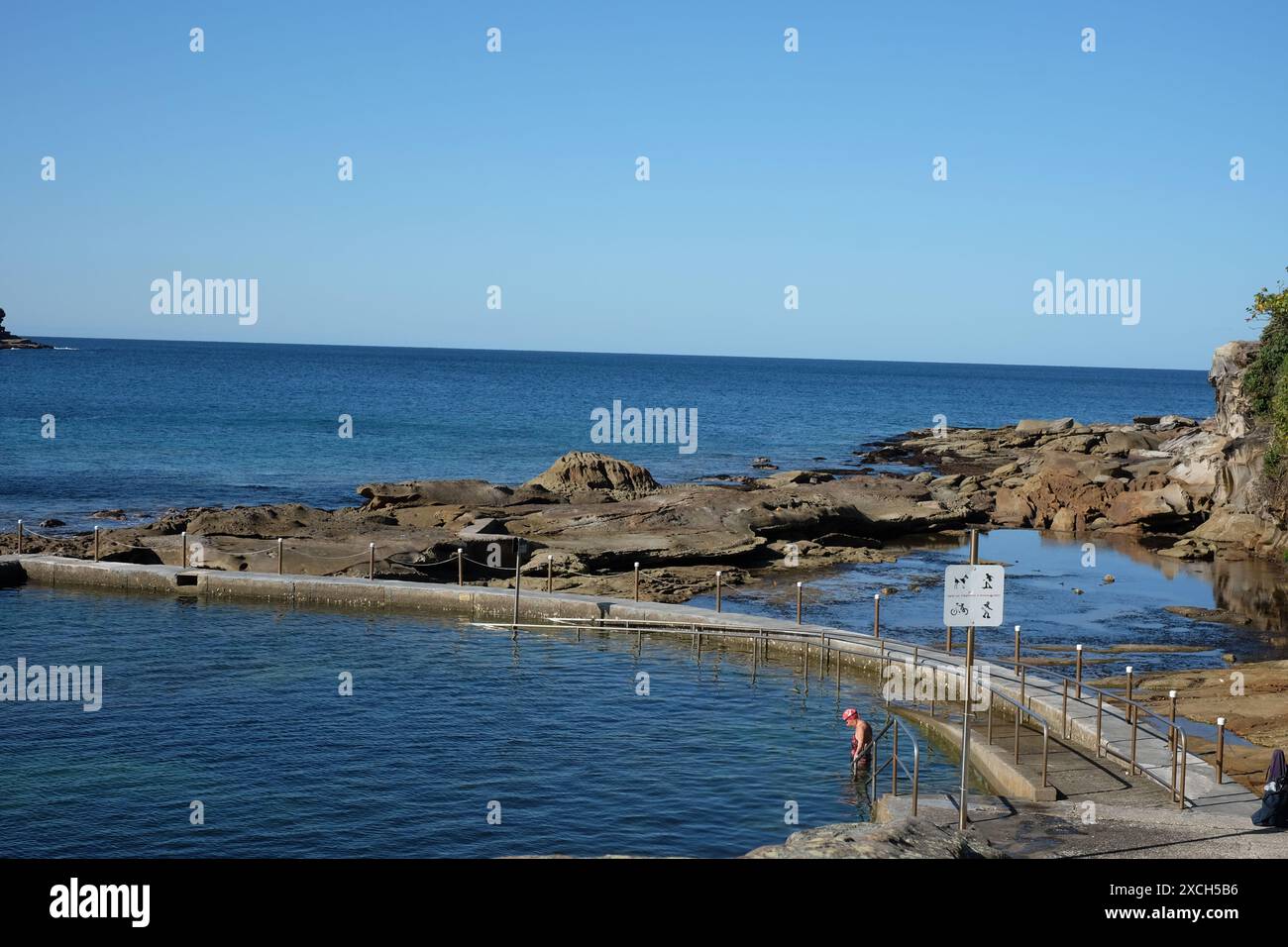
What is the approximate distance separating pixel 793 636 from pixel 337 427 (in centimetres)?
7600

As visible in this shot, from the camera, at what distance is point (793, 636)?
2641 centimetres

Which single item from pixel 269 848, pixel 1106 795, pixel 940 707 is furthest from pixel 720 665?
pixel 269 848

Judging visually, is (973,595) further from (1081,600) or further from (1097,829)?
(1081,600)

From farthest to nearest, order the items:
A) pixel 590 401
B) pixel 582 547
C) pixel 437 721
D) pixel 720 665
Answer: pixel 590 401
pixel 582 547
pixel 720 665
pixel 437 721

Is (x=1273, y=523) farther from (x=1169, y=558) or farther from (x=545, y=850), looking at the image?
(x=545, y=850)

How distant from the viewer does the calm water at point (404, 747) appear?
53.4 ft

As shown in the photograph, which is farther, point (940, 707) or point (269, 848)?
point (940, 707)

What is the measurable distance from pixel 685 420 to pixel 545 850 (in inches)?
4088

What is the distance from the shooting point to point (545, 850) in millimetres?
15750

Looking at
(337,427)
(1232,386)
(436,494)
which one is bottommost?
(436,494)

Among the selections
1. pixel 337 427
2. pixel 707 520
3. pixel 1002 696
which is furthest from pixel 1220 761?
pixel 337 427

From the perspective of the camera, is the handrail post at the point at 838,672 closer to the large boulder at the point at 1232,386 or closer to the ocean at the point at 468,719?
the ocean at the point at 468,719

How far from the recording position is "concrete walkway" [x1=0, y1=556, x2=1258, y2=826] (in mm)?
16875

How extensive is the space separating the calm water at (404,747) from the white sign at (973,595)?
14.4ft
